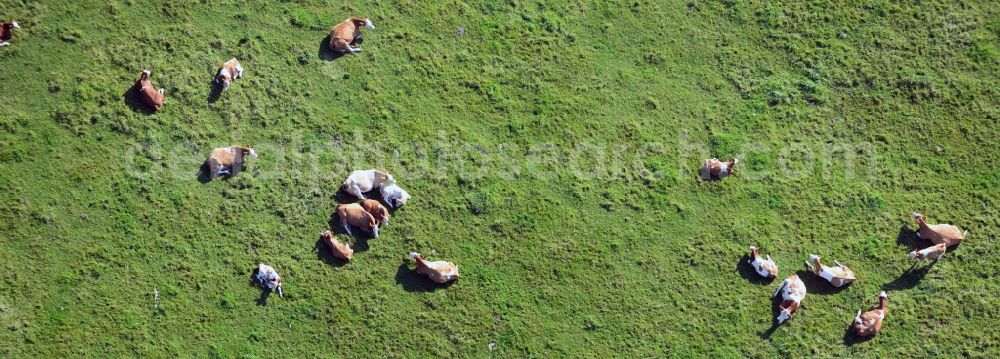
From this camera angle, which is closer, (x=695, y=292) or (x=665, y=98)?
(x=695, y=292)

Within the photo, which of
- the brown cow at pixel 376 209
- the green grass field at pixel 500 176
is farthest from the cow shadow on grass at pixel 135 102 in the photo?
the brown cow at pixel 376 209

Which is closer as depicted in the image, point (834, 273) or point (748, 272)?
point (834, 273)

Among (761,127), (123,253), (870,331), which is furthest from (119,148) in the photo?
(870,331)

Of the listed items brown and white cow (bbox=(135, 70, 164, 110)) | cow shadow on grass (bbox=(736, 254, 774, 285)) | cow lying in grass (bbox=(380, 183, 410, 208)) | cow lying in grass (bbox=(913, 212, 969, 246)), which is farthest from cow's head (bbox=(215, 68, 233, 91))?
cow lying in grass (bbox=(913, 212, 969, 246))

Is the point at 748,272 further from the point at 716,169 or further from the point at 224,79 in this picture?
the point at 224,79

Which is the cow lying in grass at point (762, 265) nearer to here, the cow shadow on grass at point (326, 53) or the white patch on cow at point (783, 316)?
the white patch on cow at point (783, 316)

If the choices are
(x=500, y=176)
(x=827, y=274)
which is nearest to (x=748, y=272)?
(x=827, y=274)

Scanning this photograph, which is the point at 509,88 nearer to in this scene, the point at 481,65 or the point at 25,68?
the point at 481,65
